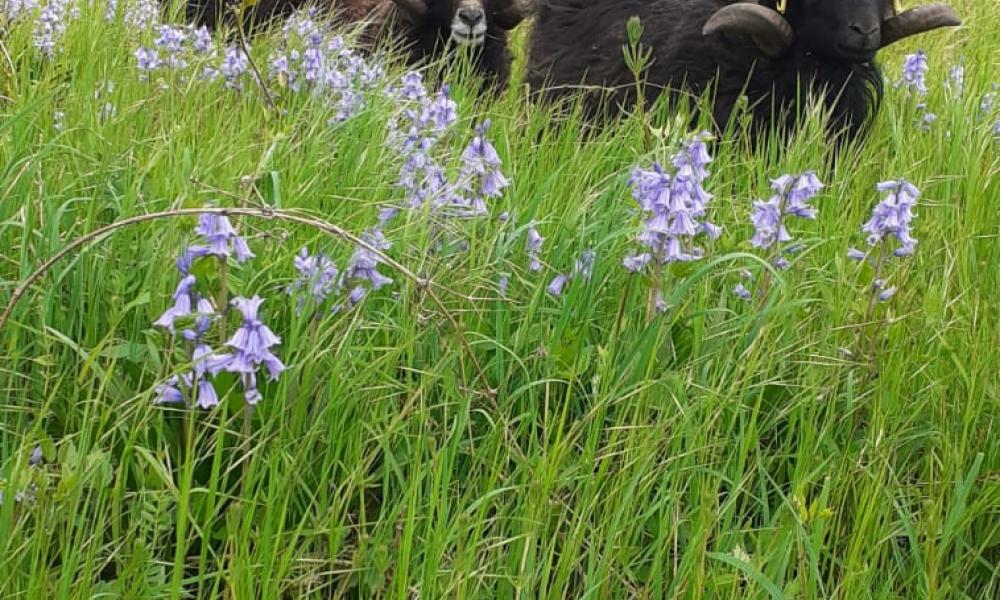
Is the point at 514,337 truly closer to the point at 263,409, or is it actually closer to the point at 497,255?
the point at 497,255

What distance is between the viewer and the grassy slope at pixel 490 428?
7.04 ft

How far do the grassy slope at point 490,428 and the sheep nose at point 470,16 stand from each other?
3.89m

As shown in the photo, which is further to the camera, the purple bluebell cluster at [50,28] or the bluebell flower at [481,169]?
the purple bluebell cluster at [50,28]

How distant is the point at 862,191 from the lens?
177 inches

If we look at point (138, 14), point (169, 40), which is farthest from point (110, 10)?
point (169, 40)

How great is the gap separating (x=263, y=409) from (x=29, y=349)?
1.82 feet

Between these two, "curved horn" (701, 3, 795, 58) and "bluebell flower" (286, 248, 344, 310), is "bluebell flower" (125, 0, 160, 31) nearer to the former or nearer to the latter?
"curved horn" (701, 3, 795, 58)

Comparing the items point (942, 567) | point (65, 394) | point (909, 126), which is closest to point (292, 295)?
point (65, 394)

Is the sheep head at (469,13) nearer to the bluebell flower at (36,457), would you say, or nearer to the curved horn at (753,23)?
the curved horn at (753,23)

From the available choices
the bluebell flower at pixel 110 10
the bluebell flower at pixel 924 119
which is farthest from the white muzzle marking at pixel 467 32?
the bluebell flower at pixel 924 119

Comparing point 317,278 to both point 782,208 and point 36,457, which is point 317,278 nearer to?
point 36,457

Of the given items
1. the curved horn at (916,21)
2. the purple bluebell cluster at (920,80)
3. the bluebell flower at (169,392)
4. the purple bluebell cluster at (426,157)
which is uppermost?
the curved horn at (916,21)

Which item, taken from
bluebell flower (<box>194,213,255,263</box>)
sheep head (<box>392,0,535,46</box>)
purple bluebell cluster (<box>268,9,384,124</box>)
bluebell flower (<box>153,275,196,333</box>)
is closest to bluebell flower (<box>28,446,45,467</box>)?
bluebell flower (<box>153,275,196,333</box>)

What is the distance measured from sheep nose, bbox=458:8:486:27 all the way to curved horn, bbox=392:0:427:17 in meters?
0.42
